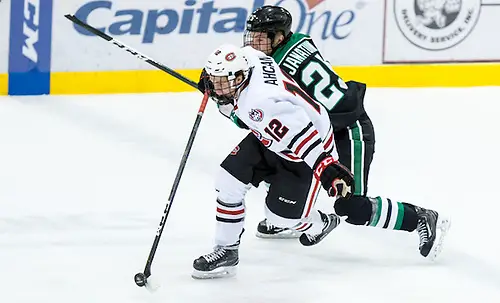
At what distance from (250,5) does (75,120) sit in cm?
120

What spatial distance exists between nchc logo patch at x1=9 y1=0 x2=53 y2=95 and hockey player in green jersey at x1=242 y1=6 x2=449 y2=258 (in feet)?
8.64

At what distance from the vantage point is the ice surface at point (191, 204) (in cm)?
309

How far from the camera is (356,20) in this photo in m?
5.76

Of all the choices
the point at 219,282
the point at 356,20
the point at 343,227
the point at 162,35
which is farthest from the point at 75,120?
the point at 219,282

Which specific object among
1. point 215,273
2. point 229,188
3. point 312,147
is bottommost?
point 215,273

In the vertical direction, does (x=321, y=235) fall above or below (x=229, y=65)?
below

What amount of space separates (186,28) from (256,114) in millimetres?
2981

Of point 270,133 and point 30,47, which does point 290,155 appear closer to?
point 270,133

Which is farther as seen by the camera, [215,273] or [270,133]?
[215,273]

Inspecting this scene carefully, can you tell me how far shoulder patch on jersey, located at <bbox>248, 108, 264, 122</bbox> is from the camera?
2.88m

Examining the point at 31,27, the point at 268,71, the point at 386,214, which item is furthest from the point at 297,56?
the point at 31,27

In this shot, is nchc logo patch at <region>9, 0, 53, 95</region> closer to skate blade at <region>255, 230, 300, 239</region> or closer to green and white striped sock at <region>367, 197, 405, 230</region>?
skate blade at <region>255, 230, 300, 239</region>

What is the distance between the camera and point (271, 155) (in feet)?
10.6

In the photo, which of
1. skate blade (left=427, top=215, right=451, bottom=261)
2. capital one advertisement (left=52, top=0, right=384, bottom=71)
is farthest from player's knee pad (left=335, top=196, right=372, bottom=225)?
capital one advertisement (left=52, top=0, right=384, bottom=71)
